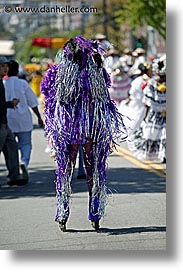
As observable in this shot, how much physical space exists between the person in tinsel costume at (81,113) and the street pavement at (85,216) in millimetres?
425

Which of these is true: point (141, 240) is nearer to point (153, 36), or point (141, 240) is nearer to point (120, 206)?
point (120, 206)

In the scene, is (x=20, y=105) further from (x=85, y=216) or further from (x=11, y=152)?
(x=85, y=216)

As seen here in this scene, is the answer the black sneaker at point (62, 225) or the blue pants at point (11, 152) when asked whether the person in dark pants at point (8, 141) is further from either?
the black sneaker at point (62, 225)

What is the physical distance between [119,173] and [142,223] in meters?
4.22

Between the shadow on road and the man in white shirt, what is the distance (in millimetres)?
418

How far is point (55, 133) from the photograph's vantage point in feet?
26.8

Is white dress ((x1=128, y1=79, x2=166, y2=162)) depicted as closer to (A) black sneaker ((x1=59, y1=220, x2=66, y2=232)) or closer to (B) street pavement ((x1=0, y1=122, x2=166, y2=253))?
(B) street pavement ((x1=0, y1=122, x2=166, y2=253))

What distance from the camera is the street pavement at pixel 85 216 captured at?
7.98 meters

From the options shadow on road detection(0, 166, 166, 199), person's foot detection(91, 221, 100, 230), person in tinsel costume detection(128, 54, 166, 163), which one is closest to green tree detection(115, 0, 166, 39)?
person in tinsel costume detection(128, 54, 166, 163)

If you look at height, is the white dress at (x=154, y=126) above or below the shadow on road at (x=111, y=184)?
above

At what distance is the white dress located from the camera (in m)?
14.1

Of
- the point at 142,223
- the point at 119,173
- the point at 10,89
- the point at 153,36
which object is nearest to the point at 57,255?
the point at 142,223

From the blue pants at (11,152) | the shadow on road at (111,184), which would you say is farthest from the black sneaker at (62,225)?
the blue pants at (11,152)

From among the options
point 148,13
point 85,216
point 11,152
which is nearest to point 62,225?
point 85,216
